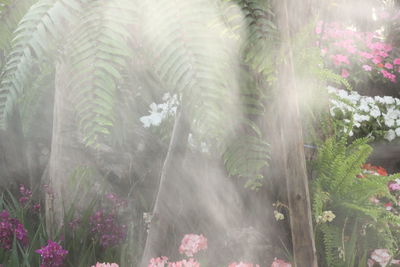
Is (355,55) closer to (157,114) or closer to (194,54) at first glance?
(157,114)

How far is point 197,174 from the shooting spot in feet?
9.25

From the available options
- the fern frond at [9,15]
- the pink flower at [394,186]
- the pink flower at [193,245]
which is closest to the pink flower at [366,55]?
the pink flower at [394,186]

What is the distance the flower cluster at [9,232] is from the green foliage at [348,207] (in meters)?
1.56

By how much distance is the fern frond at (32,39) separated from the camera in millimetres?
837

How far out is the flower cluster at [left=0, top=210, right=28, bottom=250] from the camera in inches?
87.4

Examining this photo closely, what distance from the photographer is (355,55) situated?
7.00 m

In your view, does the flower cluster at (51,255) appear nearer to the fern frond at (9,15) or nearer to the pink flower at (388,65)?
the fern frond at (9,15)

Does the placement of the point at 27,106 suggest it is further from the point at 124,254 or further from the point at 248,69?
the point at 248,69

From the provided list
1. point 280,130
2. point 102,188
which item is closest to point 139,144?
point 102,188

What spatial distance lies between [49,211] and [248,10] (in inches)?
70.9

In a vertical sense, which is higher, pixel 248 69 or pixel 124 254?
pixel 248 69

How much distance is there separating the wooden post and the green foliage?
1116mm

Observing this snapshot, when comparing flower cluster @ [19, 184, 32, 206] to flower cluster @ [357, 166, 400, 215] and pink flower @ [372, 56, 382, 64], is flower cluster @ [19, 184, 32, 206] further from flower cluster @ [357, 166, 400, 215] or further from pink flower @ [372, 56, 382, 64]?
pink flower @ [372, 56, 382, 64]

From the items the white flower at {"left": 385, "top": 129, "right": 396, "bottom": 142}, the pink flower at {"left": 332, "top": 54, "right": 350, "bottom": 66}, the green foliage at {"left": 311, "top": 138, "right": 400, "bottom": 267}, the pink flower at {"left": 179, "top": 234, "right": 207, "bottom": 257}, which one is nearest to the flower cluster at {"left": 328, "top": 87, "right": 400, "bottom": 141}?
the white flower at {"left": 385, "top": 129, "right": 396, "bottom": 142}
